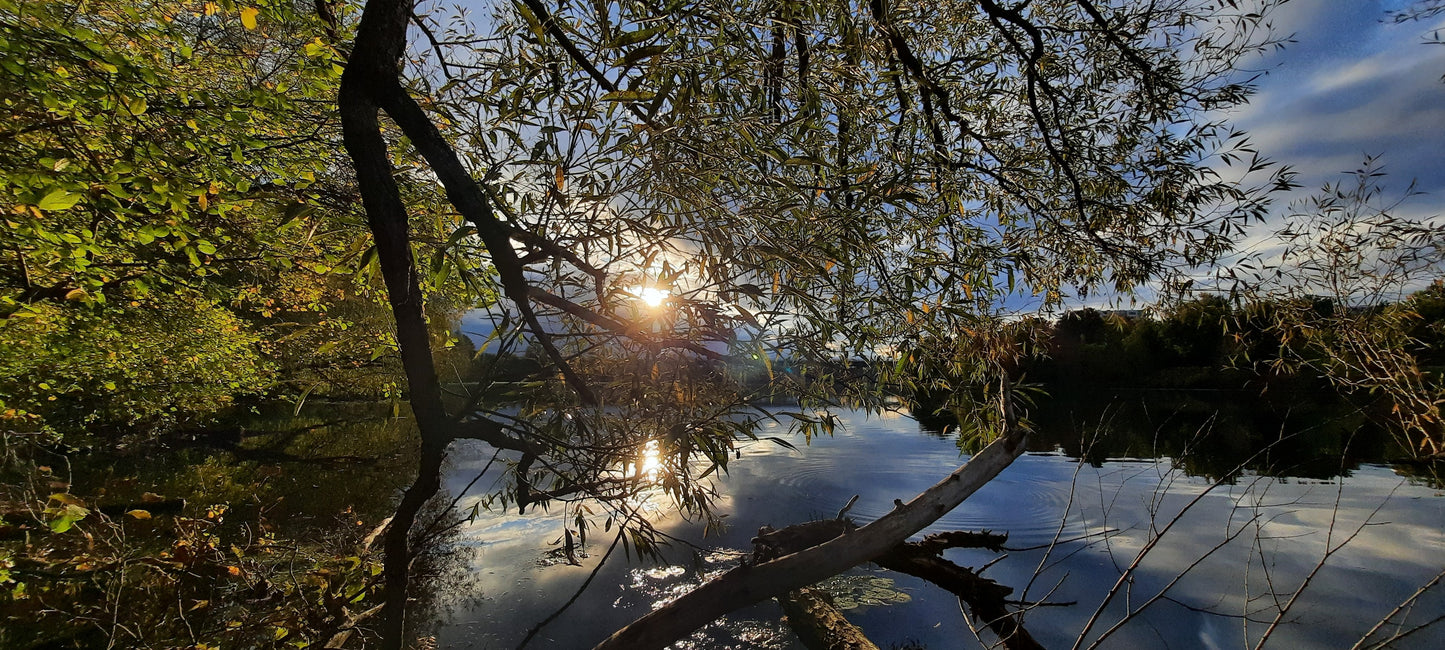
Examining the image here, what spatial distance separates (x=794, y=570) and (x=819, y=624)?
3.83m

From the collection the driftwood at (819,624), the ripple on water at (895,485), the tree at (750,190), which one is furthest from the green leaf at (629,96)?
the ripple on water at (895,485)

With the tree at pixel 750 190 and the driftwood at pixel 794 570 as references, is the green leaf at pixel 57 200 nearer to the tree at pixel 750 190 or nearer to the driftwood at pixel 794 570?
the tree at pixel 750 190

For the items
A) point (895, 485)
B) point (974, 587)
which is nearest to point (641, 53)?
point (974, 587)

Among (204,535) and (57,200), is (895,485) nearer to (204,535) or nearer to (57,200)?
(204,535)

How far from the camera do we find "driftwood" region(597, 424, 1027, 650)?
2.83m

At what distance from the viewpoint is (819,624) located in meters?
6.23

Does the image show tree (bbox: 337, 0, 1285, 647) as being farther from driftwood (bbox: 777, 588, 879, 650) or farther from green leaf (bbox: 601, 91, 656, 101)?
driftwood (bbox: 777, 588, 879, 650)

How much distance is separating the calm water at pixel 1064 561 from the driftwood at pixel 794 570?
14.4 inches

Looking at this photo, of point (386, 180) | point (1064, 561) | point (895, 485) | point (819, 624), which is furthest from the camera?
point (895, 485)

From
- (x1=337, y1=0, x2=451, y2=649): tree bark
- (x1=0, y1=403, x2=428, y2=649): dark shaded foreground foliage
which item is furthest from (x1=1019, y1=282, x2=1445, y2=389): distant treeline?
(x1=0, y1=403, x2=428, y2=649): dark shaded foreground foliage

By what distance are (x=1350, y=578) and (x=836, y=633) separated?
8.09m

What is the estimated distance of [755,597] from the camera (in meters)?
2.89

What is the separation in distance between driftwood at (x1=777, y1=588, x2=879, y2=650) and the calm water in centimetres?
45

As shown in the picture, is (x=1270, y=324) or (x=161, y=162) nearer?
(x=161, y=162)
